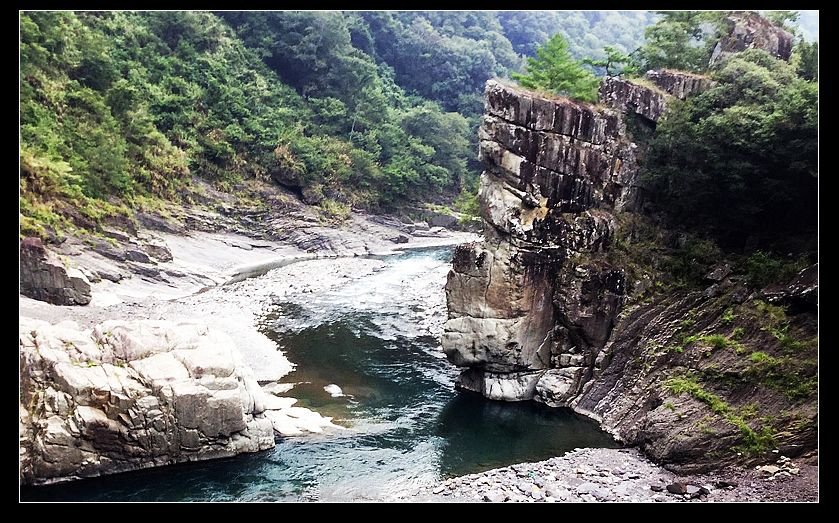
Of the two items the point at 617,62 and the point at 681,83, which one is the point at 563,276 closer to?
the point at 681,83

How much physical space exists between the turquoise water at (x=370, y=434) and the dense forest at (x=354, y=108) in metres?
6.27

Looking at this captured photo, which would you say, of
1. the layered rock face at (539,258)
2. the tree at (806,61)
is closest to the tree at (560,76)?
the layered rock face at (539,258)

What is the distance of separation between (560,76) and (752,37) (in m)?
5.90

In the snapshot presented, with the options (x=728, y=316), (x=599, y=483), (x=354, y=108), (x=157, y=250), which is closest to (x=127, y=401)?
(x=599, y=483)

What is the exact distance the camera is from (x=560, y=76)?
1489cm

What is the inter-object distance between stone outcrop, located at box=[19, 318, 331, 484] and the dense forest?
892 cm

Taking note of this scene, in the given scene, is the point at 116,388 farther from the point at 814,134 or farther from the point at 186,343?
the point at 814,134

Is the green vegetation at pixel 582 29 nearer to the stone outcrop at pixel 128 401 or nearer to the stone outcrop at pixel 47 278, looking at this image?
the stone outcrop at pixel 47 278

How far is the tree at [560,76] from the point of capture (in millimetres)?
14695

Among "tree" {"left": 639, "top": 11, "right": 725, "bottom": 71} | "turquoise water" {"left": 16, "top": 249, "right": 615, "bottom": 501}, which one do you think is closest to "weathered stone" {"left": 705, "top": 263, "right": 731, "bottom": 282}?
"turquoise water" {"left": 16, "top": 249, "right": 615, "bottom": 501}

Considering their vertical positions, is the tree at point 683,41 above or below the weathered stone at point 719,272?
above

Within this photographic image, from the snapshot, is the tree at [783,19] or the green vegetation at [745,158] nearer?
the green vegetation at [745,158]

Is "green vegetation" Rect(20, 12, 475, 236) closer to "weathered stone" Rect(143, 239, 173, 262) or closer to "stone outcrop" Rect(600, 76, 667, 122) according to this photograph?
"weathered stone" Rect(143, 239, 173, 262)

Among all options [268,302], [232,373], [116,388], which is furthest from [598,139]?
[268,302]
